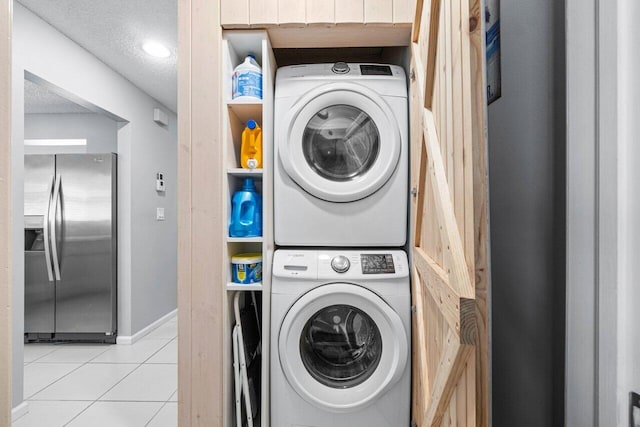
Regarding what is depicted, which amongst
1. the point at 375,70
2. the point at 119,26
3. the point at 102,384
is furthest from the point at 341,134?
the point at 102,384

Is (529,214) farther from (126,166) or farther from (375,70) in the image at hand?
(126,166)

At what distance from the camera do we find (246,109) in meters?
1.66

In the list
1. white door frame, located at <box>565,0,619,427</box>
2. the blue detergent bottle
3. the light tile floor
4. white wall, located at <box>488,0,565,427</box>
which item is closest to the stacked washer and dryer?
the blue detergent bottle

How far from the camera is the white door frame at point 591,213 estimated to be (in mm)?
708

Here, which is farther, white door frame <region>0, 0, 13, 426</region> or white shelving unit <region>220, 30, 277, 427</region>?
white shelving unit <region>220, 30, 277, 427</region>

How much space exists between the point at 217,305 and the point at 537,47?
150 centimetres

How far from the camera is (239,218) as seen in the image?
1.62m

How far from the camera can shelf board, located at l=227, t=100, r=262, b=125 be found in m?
1.58

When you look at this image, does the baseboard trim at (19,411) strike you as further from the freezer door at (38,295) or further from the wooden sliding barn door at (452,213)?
the wooden sliding barn door at (452,213)

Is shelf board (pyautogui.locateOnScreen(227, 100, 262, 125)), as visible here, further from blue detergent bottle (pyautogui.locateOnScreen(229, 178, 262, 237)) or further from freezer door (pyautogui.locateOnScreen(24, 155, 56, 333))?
freezer door (pyautogui.locateOnScreen(24, 155, 56, 333))

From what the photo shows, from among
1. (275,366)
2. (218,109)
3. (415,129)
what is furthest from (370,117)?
(275,366)

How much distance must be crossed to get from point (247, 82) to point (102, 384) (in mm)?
2449

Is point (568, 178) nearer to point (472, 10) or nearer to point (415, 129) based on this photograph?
point (472, 10)

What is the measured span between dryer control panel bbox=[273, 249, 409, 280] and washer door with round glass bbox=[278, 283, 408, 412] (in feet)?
0.24
